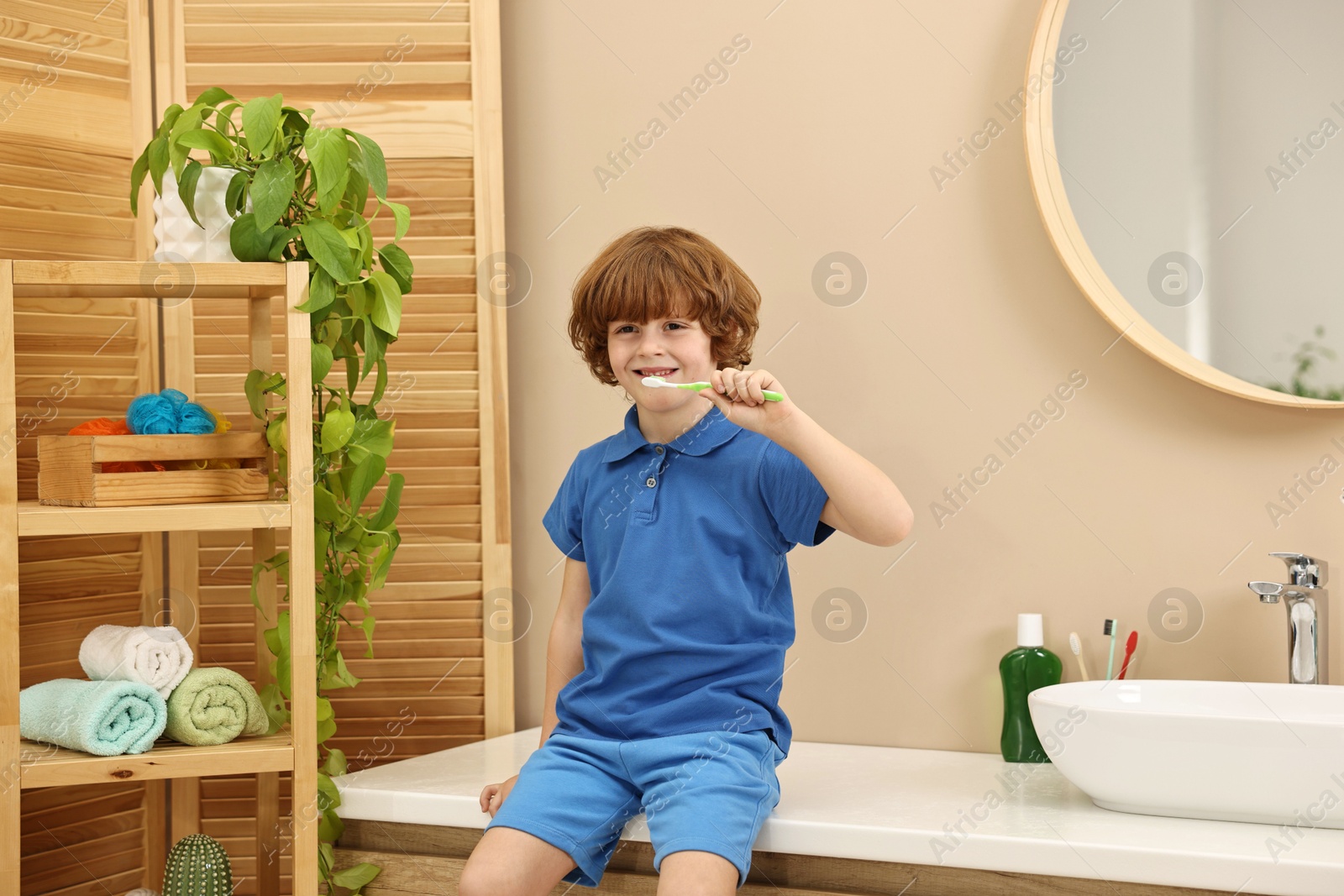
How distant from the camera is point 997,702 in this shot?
1384 millimetres

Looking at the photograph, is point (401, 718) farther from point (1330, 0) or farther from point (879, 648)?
point (1330, 0)

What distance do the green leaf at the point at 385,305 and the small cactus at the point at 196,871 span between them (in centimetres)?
60

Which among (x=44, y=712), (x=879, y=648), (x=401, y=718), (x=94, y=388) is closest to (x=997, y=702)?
(x=879, y=648)

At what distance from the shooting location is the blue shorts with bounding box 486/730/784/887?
986mm

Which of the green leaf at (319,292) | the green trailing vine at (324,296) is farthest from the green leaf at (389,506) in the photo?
the green leaf at (319,292)

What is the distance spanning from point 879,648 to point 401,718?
2.17 feet

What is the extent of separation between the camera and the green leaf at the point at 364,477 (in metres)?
1.25

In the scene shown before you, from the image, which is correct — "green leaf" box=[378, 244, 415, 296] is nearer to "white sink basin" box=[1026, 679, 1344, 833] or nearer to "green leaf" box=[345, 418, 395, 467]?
"green leaf" box=[345, 418, 395, 467]

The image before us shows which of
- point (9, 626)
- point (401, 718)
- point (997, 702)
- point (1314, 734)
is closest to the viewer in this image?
point (1314, 734)

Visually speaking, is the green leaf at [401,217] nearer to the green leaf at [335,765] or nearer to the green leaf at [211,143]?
the green leaf at [211,143]

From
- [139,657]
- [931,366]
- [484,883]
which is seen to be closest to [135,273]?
[139,657]

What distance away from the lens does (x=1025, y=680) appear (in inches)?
51.8

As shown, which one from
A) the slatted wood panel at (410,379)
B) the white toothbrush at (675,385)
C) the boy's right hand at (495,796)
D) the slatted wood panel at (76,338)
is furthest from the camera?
the slatted wood panel at (410,379)

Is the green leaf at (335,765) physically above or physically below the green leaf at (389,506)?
below
